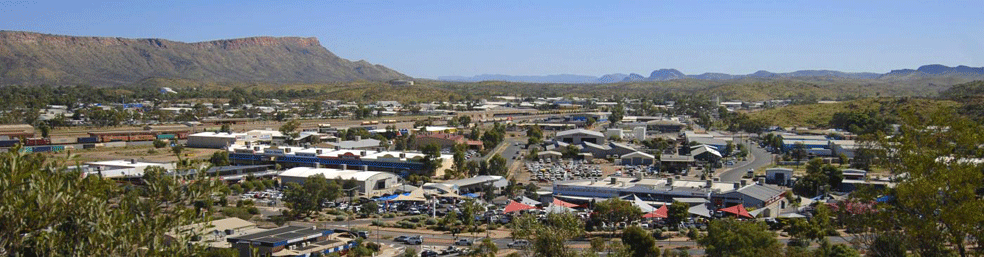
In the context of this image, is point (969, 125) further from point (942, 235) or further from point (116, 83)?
point (116, 83)

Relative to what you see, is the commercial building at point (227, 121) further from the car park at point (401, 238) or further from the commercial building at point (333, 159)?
the car park at point (401, 238)

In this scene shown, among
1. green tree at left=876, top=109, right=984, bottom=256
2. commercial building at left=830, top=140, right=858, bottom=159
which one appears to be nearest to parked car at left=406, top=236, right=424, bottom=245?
green tree at left=876, top=109, right=984, bottom=256

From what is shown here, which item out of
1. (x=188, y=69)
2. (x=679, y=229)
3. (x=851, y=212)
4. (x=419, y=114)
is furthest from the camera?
(x=188, y=69)

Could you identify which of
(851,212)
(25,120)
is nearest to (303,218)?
(851,212)

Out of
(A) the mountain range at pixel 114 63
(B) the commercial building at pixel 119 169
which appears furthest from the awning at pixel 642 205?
(A) the mountain range at pixel 114 63

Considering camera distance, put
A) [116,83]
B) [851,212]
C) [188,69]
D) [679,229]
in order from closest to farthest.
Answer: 1. [851,212]
2. [679,229]
3. [116,83]
4. [188,69]

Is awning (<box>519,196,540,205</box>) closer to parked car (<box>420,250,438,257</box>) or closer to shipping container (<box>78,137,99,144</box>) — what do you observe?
parked car (<box>420,250,438,257</box>)

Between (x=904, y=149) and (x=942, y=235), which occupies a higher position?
(x=904, y=149)
